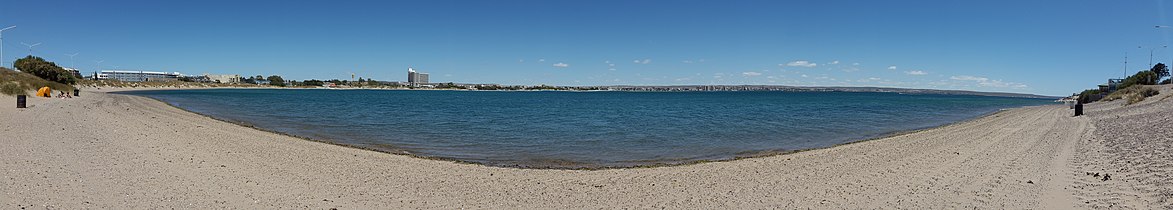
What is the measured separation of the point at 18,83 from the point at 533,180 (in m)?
44.7

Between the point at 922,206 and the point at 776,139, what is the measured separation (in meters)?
13.3

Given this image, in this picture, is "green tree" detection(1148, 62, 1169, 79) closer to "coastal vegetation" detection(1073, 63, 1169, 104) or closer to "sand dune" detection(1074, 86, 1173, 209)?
"coastal vegetation" detection(1073, 63, 1169, 104)

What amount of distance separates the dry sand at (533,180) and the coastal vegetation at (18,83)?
2730 cm

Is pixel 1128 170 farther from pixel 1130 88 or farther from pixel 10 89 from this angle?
pixel 1130 88

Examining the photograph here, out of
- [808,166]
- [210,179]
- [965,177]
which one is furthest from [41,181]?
[965,177]

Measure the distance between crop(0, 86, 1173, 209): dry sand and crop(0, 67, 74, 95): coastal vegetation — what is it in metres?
27.3

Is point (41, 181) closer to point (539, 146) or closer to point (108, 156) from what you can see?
point (108, 156)

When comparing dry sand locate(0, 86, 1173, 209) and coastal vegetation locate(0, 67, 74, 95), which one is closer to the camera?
dry sand locate(0, 86, 1173, 209)

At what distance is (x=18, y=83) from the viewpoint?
37219 millimetres

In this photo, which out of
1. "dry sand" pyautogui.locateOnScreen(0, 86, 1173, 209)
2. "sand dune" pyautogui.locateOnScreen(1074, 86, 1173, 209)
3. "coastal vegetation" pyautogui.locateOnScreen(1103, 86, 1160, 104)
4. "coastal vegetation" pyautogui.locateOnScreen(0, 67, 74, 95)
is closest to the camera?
"sand dune" pyautogui.locateOnScreen(1074, 86, 1173, 209)

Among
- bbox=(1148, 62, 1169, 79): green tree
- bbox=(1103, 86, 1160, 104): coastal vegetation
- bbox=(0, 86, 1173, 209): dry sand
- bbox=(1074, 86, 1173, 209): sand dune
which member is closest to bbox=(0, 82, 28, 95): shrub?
bbox=(0, 86, 1173, 209): dry sand

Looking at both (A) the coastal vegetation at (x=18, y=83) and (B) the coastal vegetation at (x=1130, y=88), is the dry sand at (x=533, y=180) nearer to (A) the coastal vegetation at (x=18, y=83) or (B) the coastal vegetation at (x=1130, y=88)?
(A) the coastal vegetation at (x=18, y=83)

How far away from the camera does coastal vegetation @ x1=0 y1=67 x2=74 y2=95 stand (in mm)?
32534

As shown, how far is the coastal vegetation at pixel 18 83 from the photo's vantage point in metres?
32.5
